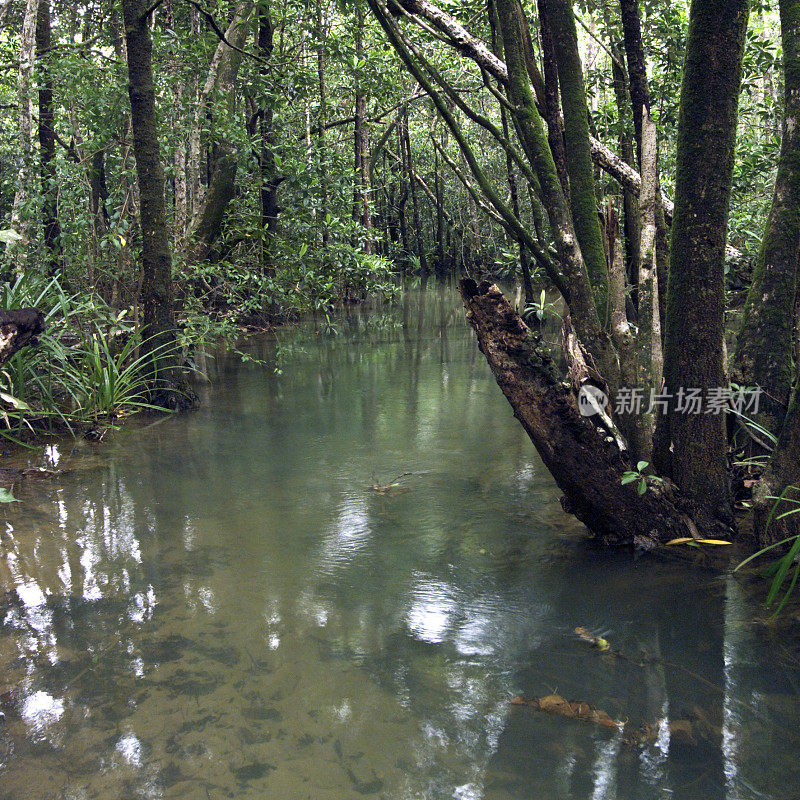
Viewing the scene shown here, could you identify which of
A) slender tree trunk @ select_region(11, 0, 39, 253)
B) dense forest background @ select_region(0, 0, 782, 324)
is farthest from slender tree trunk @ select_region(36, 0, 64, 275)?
slender tree trunk @ select_region(11, 0, 39, 253)

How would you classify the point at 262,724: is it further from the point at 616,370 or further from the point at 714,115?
the point at 714,115

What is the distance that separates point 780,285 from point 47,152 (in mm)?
8508

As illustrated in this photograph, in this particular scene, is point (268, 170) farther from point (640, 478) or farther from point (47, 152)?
point (640, 478)

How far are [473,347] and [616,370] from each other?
6.82 metres

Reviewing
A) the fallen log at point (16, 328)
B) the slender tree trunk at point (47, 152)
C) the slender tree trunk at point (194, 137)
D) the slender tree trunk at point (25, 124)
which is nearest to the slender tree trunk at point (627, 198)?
the fallen log at point (16, 328)

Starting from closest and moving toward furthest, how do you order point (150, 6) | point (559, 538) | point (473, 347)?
point (559, 538) → point (150, 6) → point (473, 347)

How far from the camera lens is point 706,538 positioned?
12.0ft

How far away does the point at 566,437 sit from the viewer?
361 centimetres

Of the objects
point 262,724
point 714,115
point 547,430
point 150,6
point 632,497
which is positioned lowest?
point 262,724

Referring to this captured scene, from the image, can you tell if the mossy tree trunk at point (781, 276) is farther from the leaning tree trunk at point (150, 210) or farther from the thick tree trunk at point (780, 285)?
the leaning tree trunk at point (150, 210)

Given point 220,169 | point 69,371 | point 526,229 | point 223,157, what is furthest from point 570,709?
point 220,169

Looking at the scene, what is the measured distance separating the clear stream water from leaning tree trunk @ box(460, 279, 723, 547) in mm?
231

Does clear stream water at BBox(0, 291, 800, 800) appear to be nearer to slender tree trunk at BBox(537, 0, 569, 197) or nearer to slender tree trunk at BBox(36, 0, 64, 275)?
slender tree trunk at BBox(537, 0, 569, 197)

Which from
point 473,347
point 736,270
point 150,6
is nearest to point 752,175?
point 736,270
